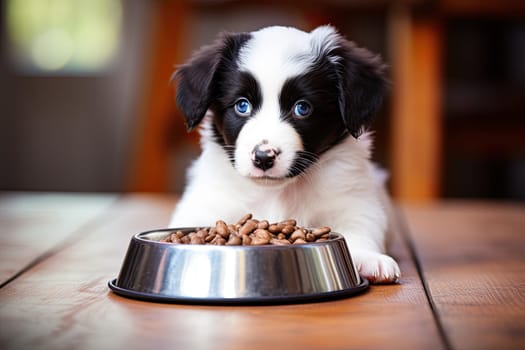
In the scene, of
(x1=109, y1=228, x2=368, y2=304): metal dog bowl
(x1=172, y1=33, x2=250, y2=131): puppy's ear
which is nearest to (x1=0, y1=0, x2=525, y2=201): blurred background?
(x1=172, y1=33, x2=250, y2=131): puppy's ear

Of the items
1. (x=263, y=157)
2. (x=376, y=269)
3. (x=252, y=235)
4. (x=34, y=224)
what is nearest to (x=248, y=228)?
(x=252, y=235)

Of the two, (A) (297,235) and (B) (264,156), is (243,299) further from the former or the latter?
(B) (264,156)

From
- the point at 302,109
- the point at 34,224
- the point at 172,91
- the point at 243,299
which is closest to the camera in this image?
the point at 243,299

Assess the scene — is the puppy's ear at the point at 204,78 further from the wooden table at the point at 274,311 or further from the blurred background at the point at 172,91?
the blurred background at the point at 172,91

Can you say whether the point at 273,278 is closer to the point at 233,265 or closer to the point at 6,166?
the point at 233,265

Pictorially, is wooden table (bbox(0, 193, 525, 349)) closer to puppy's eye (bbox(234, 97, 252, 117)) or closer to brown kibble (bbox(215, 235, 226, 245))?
brown kibble (bbox(215, 235, 226, 245))

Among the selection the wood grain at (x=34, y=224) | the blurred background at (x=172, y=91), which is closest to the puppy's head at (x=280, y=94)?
the wood grain at (x=34, y=224)

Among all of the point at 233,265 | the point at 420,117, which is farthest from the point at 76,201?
the point at 233,265
